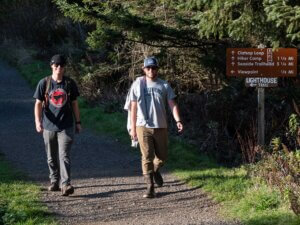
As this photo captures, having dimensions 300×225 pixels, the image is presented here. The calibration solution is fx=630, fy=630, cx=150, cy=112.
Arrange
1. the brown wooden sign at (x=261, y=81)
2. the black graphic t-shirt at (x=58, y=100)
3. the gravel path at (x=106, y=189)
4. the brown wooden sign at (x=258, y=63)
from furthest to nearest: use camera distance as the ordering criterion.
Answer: the brown wooden sign at (x=261, y=81) → the brown wooden sign at (x=258, y=63) → the black graphic t-shirt at (x=58, y=100) → the gravel path at (x=106, y=189)

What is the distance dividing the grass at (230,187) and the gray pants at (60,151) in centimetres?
196

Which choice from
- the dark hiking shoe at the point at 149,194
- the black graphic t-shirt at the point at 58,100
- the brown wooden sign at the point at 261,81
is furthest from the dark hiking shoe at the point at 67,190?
the brown wooden sign at the point at 261,81

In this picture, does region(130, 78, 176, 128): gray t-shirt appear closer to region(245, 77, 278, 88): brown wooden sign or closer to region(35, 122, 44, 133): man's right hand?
region(35, 122, 44, 133): man's right hand

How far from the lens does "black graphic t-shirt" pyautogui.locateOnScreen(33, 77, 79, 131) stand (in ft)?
28.2

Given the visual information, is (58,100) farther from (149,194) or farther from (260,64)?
(260,64)

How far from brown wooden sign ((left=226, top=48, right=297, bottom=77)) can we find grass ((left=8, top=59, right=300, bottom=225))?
5.08ft

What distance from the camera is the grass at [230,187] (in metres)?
7.18

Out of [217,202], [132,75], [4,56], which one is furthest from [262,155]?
[4,56]

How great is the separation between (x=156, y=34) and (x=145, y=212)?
5.17 m

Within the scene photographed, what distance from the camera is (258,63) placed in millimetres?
A: 10008

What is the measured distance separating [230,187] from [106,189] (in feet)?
5.99

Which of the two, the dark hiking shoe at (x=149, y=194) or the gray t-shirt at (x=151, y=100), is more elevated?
the gray t-shirt at (x=151, y=100)

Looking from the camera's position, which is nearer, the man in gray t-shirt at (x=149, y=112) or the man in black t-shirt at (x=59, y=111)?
the man in gray t-shirt at (x=149, y=112)

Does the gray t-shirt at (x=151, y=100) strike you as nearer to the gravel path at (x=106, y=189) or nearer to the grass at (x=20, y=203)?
the gravel path at (x=106, y=189)
